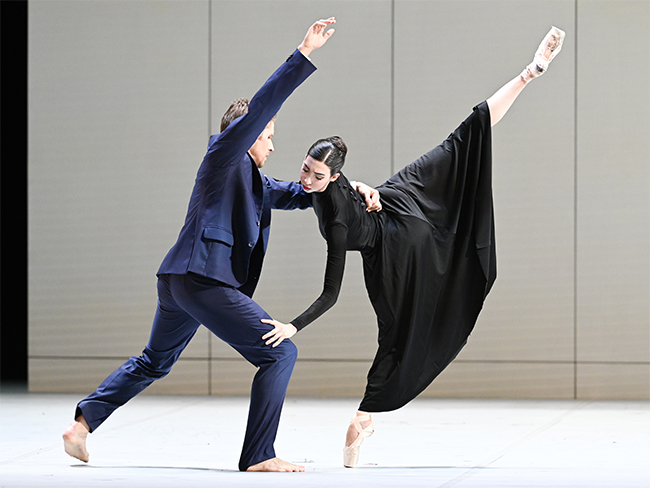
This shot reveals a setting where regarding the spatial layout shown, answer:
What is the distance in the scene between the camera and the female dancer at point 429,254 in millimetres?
3398

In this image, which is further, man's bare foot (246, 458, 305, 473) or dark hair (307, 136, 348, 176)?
dark hair (307, 136, 348, 176)

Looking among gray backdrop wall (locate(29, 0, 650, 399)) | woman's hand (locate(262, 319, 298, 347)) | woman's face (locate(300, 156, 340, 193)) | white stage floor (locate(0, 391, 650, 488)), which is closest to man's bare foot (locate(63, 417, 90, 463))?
white stage floor (locate(0, 391, 650, 488))

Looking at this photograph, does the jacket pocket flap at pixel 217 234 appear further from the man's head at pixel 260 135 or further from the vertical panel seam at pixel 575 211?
the vertical panel seam at pixel 575 211

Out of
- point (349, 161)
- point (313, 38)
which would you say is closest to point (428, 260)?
point (313, 38)

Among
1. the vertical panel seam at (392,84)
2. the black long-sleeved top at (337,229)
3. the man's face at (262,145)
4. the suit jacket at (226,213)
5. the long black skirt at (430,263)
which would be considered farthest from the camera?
the vertical panel seam at (392,84)

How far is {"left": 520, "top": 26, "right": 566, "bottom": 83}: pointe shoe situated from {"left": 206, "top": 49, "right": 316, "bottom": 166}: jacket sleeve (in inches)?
40.9

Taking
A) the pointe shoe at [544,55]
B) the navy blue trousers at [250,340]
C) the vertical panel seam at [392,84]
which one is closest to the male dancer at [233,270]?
the navy blue trousers at [250,340]

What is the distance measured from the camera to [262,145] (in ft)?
10.6

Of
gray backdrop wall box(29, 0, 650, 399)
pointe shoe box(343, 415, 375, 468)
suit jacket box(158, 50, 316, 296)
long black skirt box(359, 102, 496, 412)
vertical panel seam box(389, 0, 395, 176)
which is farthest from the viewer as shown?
vertical panel seam box(389, 0, 395, 176)

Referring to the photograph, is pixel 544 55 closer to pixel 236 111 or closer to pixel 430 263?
pixel 430 263

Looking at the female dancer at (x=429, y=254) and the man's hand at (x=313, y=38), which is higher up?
the man's hand at (x=313, y=38)

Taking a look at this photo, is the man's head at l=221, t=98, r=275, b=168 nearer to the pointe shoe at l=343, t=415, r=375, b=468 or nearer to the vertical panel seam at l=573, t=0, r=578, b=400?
the pointe shoe at l=343, t=415, r=375, b=468

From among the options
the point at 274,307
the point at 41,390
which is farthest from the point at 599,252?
the point at 41,390

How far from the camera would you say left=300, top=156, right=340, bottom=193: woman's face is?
318 cm
